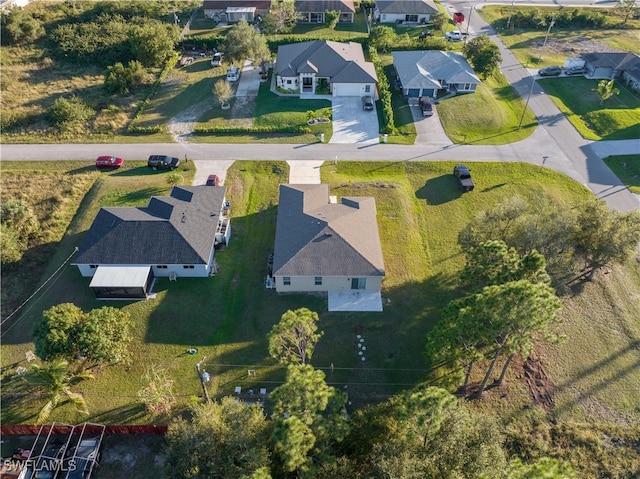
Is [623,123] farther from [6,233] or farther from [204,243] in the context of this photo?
[6,233]

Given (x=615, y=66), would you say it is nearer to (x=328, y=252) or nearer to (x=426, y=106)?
(x=426, y=106)

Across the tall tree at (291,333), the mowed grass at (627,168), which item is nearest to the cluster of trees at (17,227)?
the tall tree at (291,333)

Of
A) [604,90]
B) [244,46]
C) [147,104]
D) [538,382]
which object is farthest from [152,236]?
[604,90]

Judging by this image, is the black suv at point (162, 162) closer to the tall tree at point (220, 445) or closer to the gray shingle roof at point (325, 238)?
the gray shingle roof at point (325, 238)

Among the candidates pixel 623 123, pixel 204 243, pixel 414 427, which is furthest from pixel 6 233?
pixel 623 123

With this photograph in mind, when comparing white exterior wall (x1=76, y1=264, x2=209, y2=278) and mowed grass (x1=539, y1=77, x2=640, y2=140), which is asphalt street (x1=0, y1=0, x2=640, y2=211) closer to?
mowed grass (x1=539, y1=77, x2=640, y2=140)

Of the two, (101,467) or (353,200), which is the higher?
(353,200)

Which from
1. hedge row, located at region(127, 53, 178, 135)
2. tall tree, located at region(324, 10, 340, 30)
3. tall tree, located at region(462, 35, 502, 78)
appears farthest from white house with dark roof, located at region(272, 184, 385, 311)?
tall tree, located at region(324, 10, 340, 30)
